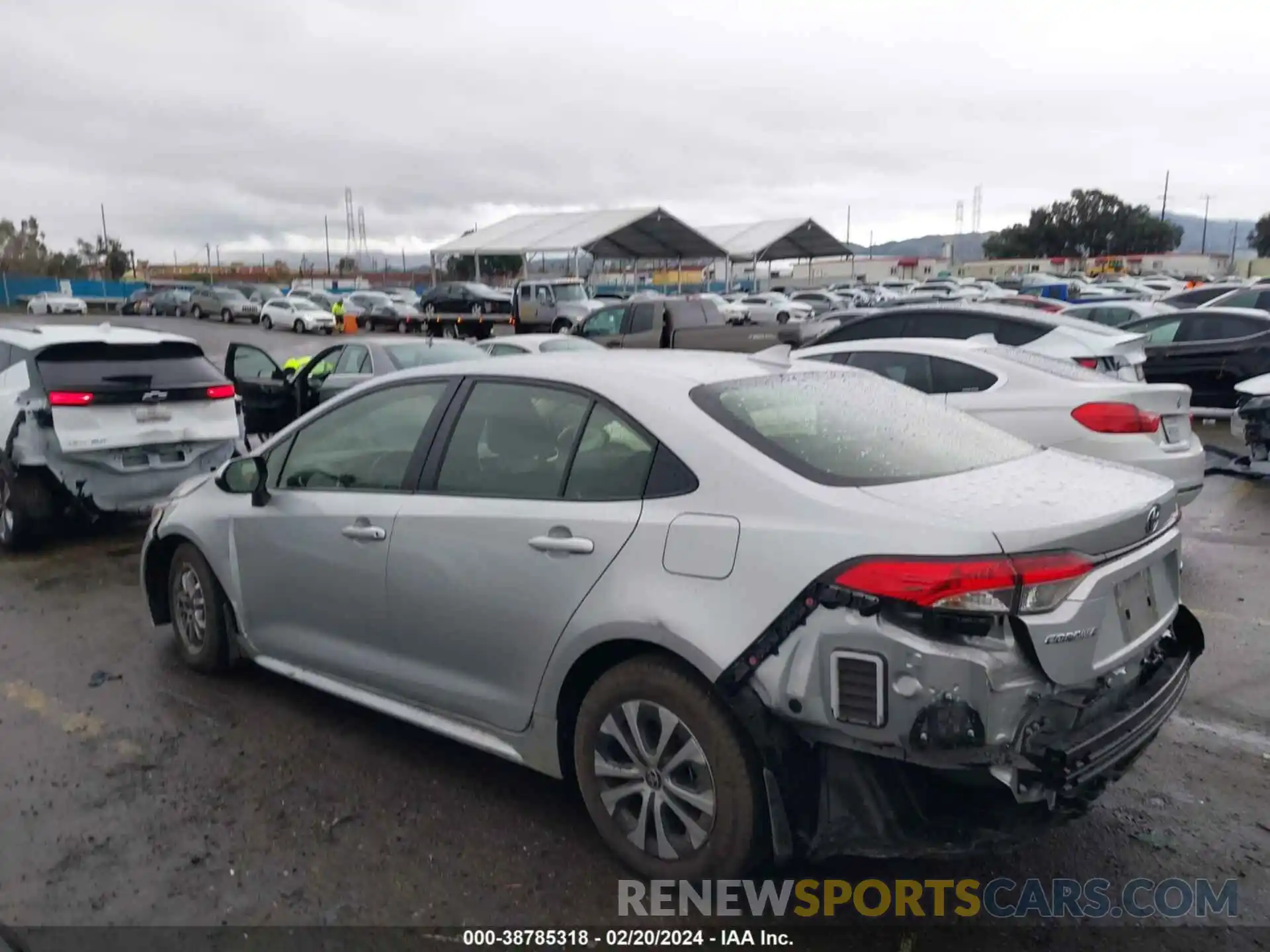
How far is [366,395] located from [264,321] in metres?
41.0

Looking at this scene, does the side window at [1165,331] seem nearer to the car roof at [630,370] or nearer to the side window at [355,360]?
the side window at [355,360]

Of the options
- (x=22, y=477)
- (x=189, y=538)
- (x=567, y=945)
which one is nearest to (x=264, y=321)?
(x=22, y=477)

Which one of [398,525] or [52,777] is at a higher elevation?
[398,525]

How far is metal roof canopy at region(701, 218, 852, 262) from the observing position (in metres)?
49.7

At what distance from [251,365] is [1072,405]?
9.46 meters

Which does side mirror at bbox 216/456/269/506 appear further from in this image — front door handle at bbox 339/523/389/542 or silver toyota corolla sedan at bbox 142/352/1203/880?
front door handle at bbox 339/523/389/542

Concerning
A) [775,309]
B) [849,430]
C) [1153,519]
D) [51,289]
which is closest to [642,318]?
[849,430]

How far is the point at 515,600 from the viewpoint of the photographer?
3.44m

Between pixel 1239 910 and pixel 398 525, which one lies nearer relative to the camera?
pixel 1239 910

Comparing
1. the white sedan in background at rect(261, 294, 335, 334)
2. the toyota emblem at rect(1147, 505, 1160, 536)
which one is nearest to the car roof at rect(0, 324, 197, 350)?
the toyota emblem at rect(1147, 505, 1160, 536)

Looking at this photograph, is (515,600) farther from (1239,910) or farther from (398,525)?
Result: (1239,910)

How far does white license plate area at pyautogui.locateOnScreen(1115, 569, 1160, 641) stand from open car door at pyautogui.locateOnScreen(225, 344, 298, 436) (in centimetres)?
989

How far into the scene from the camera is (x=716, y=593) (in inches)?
116

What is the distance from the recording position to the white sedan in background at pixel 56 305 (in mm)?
51500
